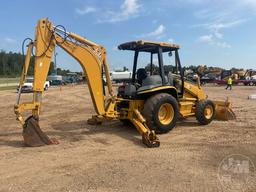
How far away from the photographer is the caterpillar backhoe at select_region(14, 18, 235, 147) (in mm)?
7766

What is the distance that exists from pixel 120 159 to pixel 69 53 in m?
3.13

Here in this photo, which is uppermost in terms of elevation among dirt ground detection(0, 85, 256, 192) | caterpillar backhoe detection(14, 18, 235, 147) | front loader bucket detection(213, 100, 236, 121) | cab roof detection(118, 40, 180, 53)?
cab roof detection(118, 40, 180, 53)

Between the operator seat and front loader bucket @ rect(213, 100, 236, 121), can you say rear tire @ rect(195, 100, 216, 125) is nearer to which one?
front loader bucket @ rect(213, 100, 236, 121)

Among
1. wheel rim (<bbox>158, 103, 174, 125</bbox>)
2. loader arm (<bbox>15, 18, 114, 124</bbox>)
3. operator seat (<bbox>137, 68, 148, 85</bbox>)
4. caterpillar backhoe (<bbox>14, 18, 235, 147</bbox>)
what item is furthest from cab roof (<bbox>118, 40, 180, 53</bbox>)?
wheel rim (<bbox>158, 103, 174, 125</bbox>)

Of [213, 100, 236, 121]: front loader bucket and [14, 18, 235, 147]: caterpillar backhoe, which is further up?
[14, 18, 235, 147]: caterpillar backhoe

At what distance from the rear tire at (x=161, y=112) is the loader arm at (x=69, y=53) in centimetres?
108

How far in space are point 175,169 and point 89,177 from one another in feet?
5.12

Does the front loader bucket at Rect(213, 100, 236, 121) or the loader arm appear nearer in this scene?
the loader arm

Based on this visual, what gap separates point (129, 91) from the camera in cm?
→ 945

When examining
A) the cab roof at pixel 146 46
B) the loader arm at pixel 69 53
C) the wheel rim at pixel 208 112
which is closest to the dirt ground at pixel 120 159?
the wheel rim at pixel 208 112

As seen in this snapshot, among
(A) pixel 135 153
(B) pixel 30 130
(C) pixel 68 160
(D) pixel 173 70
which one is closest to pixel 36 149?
(B) pixel 30 130

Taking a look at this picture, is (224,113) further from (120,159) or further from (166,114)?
(120,159)

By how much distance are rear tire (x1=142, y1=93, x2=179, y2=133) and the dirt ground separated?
0.30 m

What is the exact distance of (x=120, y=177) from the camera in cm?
554
